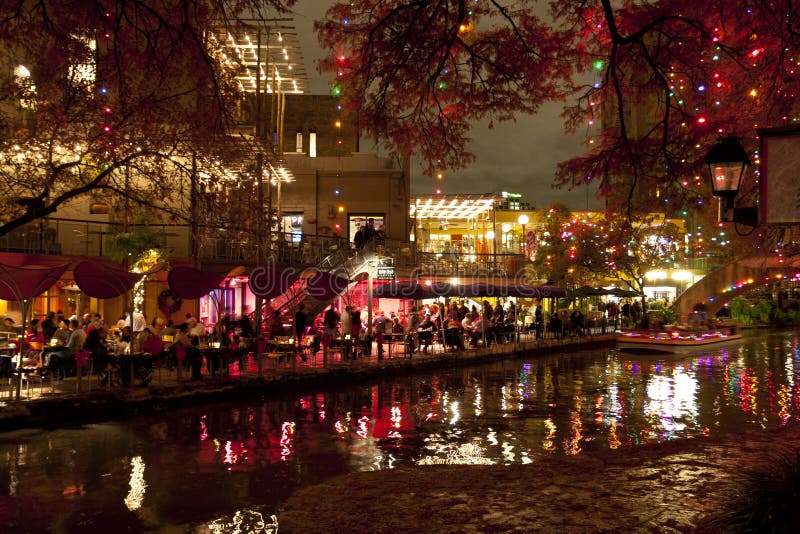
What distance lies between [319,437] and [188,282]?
265 inches

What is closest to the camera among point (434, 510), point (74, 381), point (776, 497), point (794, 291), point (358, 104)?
point (776, 497)

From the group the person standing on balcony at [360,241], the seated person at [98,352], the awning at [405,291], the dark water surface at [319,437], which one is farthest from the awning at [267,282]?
the person standing on balcony at [360,241]

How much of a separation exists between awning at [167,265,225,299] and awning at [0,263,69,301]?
2.43 m

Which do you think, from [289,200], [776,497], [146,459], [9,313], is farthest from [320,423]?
[289,200]

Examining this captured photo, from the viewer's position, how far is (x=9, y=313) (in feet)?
71.9

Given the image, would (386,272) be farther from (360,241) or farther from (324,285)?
(324,285)

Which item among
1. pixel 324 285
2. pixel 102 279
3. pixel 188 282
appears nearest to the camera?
pixel 102 279

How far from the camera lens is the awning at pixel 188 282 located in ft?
53.7

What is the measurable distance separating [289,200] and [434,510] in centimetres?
2919

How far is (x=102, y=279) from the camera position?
15.4 metres

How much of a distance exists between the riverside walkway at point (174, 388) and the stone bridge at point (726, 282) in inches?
599

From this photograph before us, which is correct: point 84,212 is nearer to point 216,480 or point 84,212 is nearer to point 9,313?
point 9,313

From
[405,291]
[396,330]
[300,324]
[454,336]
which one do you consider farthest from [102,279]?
[454,336]

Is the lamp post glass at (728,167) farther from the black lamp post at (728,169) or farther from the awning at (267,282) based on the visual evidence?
the awning at (267,282)
